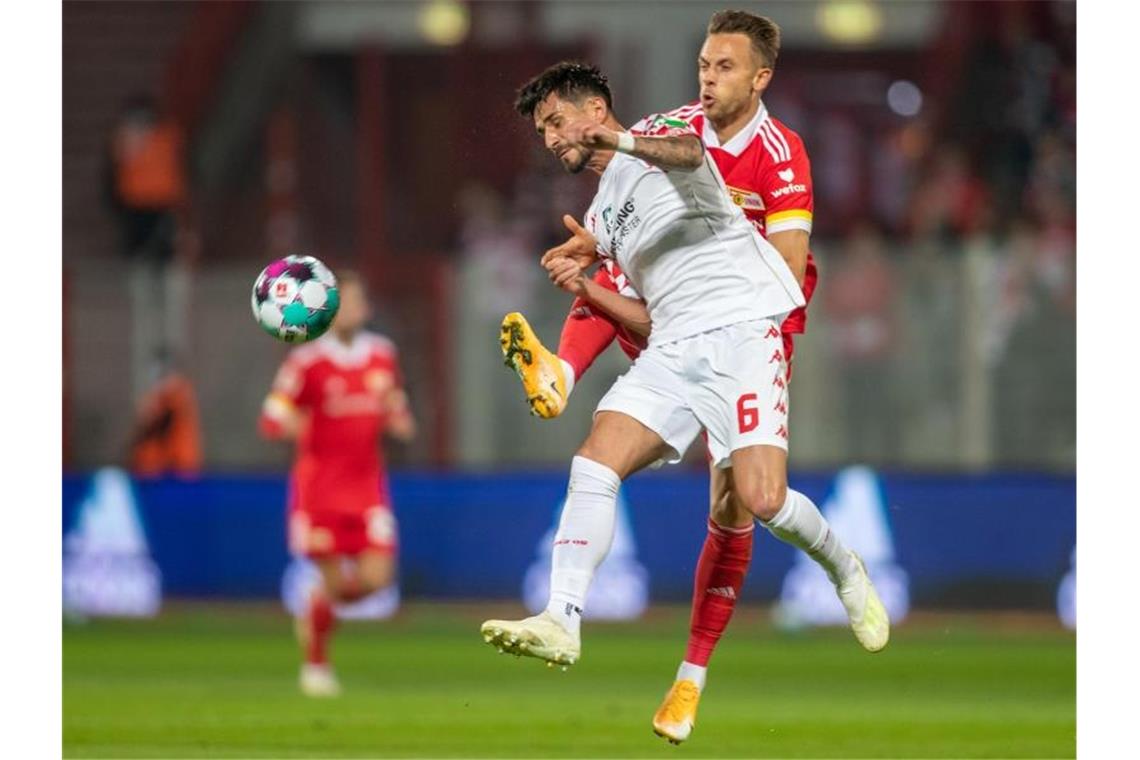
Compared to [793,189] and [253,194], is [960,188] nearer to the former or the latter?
[253,194]

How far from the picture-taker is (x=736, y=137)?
831 centimetres

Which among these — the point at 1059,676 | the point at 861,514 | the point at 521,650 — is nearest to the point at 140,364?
the point at 861,514

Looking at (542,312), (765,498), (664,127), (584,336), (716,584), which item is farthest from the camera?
(542,312)

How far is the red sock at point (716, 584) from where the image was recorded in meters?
8.73

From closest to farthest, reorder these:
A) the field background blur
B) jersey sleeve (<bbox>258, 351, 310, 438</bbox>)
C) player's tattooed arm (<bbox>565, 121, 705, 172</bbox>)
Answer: player's tattooed arm (<bbox>565, 121, 705, 172</bbox>) → jersey sleeve (<bbox>258, 351, 310, 438</bbox>) → the field background blur

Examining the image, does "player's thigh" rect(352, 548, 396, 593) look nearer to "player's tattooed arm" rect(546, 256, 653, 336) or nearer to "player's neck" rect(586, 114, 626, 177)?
"player's tattooed arm" rect(546, 256, 653, 336)

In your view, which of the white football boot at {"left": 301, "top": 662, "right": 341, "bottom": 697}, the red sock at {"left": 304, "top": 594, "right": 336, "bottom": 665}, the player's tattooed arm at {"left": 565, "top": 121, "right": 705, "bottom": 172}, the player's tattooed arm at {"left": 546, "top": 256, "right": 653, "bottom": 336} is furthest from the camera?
the red sock at {"left": 304, "top": 594, "right": 336, "bottom": 665}

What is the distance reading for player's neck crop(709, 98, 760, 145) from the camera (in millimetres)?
8305

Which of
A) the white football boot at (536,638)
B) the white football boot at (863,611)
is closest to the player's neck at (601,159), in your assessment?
→ the white football boot at (536,638)

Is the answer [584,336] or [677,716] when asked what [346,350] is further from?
[677,716]

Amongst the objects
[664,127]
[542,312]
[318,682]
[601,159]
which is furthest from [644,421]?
[542,312]

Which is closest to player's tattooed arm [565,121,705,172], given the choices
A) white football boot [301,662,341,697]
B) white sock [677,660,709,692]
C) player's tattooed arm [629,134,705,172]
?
player's tattooed arm [629,134,705,172]

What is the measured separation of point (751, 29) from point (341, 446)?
6.20 m

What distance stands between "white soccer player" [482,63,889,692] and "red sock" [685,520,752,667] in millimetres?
361
